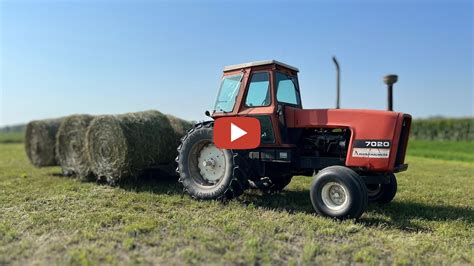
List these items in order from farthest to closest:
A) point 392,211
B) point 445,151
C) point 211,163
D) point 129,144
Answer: point 445,151 < point 129,144 < point 211,163 < point 392,211

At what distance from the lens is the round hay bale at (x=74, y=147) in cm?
883

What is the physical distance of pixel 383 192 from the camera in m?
6.73

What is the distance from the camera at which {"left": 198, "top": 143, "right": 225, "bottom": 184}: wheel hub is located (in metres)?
6.71

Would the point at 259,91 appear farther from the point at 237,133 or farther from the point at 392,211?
the point at 392,211

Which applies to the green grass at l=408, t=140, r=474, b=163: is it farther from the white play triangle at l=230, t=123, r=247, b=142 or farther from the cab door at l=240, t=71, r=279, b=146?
the white play triangle at l=230, t=123, r=247, b=142

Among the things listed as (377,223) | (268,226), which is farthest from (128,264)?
(377,223)

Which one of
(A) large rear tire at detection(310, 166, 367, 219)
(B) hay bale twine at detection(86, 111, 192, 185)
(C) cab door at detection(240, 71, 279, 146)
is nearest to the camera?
(A) large rear tire at detection(310, 166, 367, 219)

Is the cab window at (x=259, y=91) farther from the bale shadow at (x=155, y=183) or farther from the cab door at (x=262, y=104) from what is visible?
the bale shadow at (x=155, y=183)

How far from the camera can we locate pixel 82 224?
5.02m

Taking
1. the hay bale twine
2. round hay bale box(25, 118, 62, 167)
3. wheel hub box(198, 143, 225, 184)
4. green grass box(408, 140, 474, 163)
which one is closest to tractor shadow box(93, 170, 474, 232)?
the hay bale twine

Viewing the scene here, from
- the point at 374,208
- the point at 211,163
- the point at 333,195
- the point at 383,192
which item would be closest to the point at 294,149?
the point at 333,195

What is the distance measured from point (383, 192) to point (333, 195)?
1.56 metres

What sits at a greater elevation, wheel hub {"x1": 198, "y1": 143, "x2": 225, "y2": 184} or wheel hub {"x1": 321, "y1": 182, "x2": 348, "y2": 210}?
wheel hub {"x1": 198, "y1": 143, "x2": 225, "y2": 184}

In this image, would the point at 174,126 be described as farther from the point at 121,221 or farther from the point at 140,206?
the point at 121,221
